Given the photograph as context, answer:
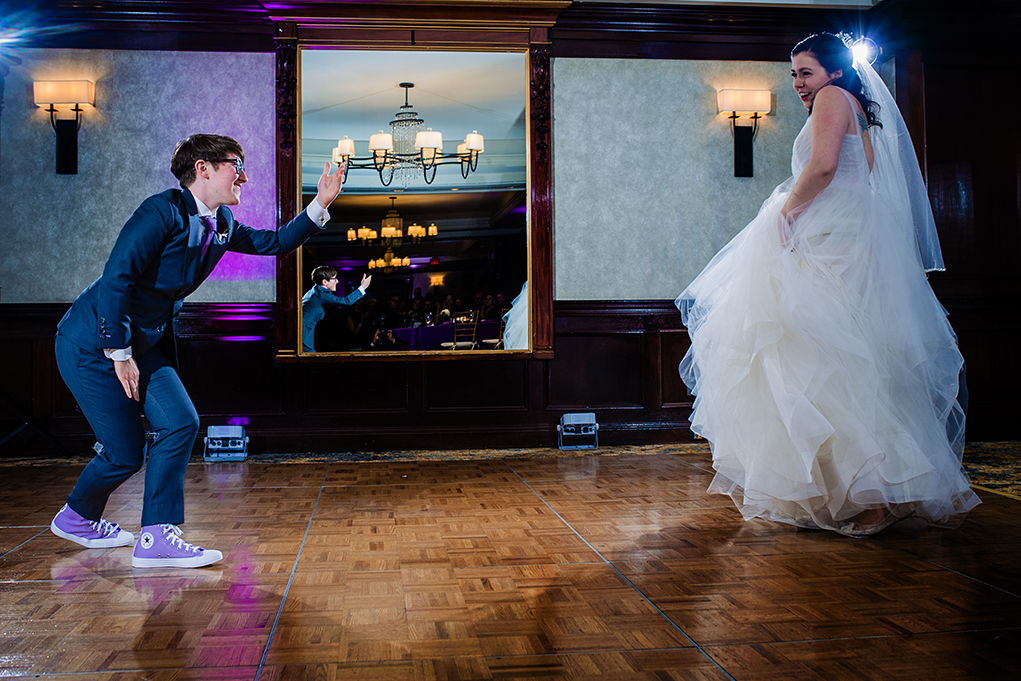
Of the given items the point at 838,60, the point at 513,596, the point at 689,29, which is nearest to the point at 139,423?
the point at 513,596

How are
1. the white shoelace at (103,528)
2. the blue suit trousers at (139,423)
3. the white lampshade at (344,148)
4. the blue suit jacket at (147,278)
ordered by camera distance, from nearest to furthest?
the blue suit jacket at (147,278) → the blue suit trousers at (139,423) → the white shoelace at (103,528) → the white lampshade at (344,148)

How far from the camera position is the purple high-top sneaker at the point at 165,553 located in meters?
2.24

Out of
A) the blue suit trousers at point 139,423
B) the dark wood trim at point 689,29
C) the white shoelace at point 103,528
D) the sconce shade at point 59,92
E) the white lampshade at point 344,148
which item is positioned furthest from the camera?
the dark wood trim at point 689,29

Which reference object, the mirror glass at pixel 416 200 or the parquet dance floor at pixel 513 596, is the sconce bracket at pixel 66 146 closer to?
the mirror glass at pixel 416 200

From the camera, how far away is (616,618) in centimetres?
176

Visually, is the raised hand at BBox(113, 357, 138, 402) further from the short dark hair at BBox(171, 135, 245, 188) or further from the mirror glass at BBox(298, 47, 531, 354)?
the mirror glass at BBox(298, 47, 531, 354)

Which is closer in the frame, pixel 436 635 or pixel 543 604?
pixel 436 635

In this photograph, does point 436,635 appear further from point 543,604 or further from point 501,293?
point 501,293

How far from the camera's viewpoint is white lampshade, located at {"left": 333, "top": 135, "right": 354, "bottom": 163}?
185 inches

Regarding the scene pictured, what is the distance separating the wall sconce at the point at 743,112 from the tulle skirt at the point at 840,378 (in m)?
2.48

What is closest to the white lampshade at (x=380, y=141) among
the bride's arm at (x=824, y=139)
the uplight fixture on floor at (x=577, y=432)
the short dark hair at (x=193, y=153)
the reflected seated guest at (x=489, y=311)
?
the reflected seated guest at (x=489, y=311)

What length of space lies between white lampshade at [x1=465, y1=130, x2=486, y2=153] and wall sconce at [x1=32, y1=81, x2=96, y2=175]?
89.6 inches

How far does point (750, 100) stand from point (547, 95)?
1333 mm

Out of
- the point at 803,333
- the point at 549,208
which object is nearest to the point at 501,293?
the point at 549,208
